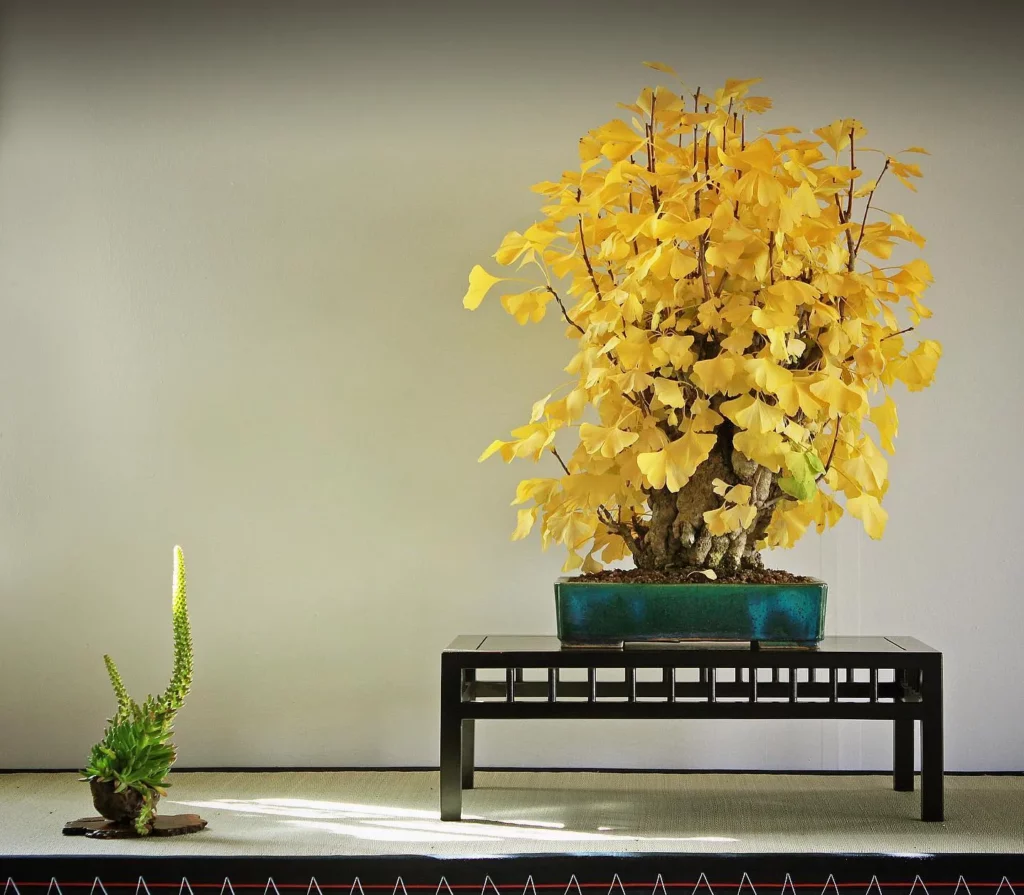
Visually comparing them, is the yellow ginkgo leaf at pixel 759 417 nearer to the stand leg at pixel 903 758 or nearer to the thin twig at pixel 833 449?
the thin twig at pixel 833 449

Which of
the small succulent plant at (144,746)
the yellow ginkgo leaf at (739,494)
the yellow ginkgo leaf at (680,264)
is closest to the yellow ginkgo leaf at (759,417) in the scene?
the yellow ginkgo leaf at (739,494)

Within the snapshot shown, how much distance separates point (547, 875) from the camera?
1.72 metres

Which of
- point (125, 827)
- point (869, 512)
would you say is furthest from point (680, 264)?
point (125, 827)

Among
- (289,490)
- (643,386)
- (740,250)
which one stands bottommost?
(289,490)

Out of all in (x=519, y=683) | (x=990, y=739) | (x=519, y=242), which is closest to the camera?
(x=519, y=242)

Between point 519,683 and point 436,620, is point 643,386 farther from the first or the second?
point 436,620

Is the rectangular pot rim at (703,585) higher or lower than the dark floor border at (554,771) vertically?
higher

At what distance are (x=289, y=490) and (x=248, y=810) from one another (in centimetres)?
73

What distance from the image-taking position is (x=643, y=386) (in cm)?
191

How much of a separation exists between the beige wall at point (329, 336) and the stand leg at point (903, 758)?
0.33m

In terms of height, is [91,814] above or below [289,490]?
below

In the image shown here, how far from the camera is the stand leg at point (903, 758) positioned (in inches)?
89.7

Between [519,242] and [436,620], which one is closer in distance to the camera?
[519,242]

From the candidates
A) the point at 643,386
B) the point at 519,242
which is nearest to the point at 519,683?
the point at 643,386
